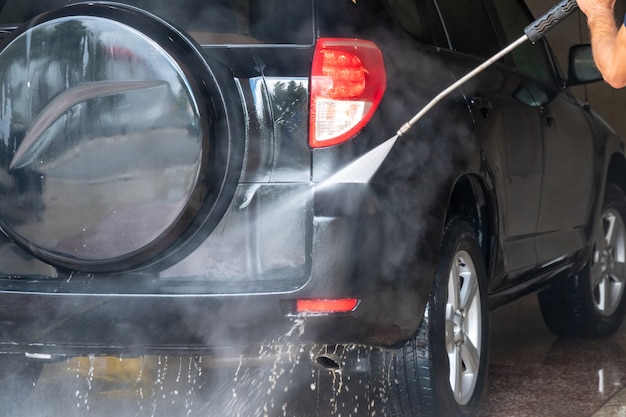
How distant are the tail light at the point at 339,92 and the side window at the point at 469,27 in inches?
40.9

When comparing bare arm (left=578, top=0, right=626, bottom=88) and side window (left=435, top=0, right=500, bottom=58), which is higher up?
side window (left=435, top=0, right=500, bottom=58)

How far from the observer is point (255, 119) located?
11.3 feet

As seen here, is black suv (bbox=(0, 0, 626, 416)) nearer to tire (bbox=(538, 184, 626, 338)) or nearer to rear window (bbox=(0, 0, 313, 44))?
rear window (bbox=(0, 0, 313, 44))

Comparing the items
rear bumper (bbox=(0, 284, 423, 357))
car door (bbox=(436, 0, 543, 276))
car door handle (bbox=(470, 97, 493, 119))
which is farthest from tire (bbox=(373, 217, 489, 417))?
car door handle (bbox=(470, 97, 493, 119))

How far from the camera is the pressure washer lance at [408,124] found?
3.38 meters

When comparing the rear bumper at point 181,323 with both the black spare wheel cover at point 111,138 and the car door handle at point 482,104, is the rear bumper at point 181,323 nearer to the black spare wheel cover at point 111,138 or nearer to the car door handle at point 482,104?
the black spare wheel cover at point 111,138

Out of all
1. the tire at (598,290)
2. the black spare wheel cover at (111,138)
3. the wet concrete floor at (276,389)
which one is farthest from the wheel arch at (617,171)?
the black spare wheel cover at (111,138)

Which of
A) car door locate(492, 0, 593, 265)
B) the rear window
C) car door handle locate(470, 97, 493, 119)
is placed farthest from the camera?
car door locate(492, 0, 593, 265)

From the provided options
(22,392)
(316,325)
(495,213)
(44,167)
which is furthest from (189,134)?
(22,392)

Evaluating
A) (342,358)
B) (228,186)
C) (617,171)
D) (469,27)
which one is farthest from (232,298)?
(617,171)

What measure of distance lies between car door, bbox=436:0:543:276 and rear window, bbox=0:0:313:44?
839mm

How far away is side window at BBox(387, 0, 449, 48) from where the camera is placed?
3.93 metres

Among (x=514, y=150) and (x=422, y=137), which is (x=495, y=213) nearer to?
(x=514, y=150)

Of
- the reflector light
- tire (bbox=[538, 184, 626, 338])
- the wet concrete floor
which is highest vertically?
the reflector light
